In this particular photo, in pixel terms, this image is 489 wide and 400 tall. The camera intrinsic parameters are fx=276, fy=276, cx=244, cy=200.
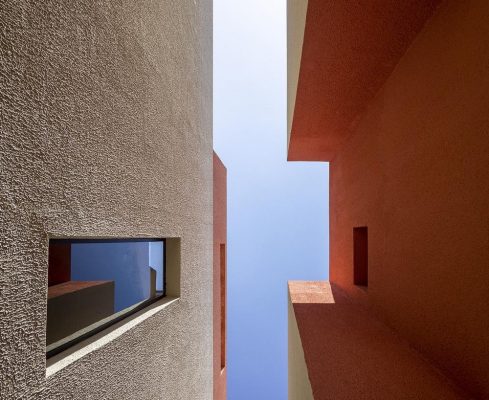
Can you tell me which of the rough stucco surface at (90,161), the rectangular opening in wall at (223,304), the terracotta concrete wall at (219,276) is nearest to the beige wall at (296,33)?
the rough stucco surface at (90,161)

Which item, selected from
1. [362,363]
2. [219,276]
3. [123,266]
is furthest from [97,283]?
[219,276]

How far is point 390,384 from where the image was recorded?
201 centimetres

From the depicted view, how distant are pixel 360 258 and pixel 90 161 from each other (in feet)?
16.0

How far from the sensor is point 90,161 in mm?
1602

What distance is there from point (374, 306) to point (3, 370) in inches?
158

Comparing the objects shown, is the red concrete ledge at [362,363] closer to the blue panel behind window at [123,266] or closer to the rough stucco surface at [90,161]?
the rough stucco surface at [90,161]

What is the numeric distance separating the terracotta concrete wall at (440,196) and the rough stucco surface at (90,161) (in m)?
2.44

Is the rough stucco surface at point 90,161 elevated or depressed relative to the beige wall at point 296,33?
depressed

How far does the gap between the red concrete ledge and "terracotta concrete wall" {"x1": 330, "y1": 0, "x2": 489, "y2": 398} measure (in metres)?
0.17

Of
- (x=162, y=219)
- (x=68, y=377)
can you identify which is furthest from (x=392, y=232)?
(x=68, y=377)

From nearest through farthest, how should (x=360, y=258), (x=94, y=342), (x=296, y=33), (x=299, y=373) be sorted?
(x=94, y=342) → (x=299, y=373) → (x=296, y=33) → (x=360, y=258)

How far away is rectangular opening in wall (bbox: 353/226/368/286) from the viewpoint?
16.6 feet

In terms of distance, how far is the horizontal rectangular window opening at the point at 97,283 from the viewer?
1.87 m

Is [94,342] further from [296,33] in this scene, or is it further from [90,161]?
[296,33]
